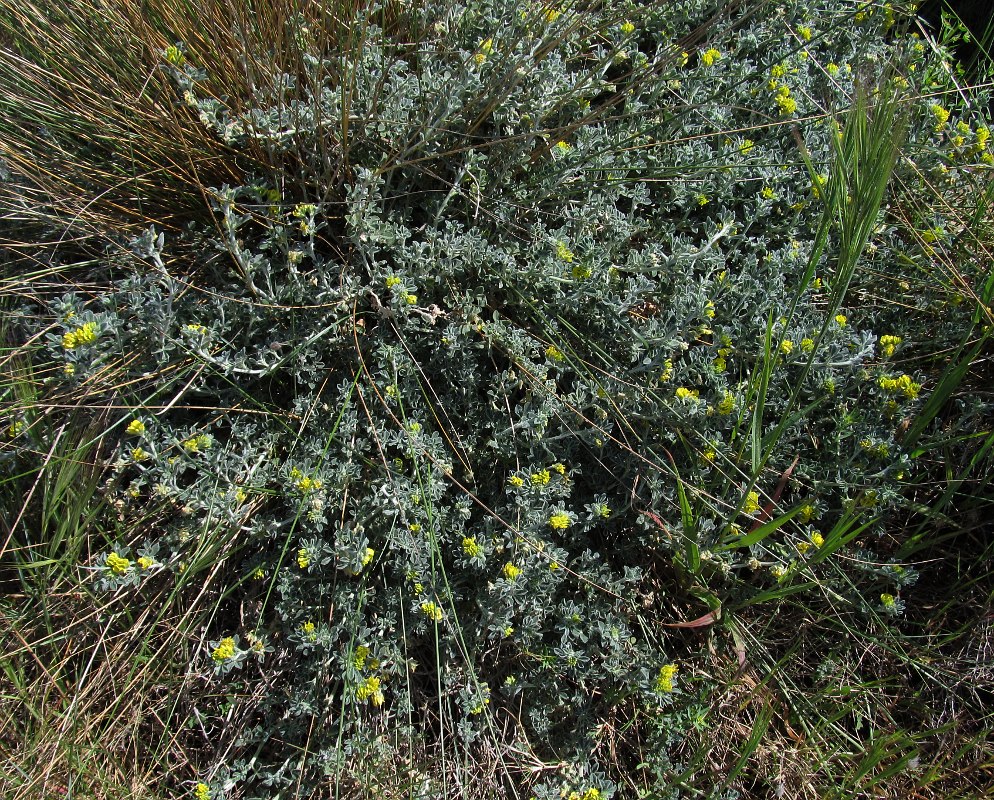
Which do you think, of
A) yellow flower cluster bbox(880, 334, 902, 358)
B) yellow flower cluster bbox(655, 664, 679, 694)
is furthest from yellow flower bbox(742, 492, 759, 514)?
yellow flower cluster bbox(880, 334, 902, 358)

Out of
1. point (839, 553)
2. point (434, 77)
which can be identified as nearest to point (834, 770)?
point (839, 553)

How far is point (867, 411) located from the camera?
2309 millimetres

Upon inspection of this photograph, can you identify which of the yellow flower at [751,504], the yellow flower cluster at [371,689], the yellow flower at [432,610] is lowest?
the yellow flower cluster at [371,689]

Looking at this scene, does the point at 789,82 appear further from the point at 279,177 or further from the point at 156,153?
the point at 156,153

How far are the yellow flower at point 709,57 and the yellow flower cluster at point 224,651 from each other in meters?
2.30

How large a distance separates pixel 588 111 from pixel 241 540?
177cm

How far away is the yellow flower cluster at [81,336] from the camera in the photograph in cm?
194

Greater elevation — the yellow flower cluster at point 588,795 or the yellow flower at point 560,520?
the yellow flower at point 560,520

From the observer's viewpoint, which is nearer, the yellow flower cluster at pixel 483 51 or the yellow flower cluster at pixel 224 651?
the yellow flower cluster at pixel 224 651

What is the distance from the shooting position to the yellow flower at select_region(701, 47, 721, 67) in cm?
249

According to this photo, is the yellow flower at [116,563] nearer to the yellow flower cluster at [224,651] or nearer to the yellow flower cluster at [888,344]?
the yellow flower cluster at [224,651]

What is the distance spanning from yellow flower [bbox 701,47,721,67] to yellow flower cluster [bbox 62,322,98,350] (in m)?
2.04

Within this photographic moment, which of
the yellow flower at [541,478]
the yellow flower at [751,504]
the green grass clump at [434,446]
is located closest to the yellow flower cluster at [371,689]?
the green grass clump at [434,446]

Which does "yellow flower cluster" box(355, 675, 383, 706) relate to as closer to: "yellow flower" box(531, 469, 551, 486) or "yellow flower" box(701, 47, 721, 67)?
"yellow flower" box(531, 469, 551, 486)
